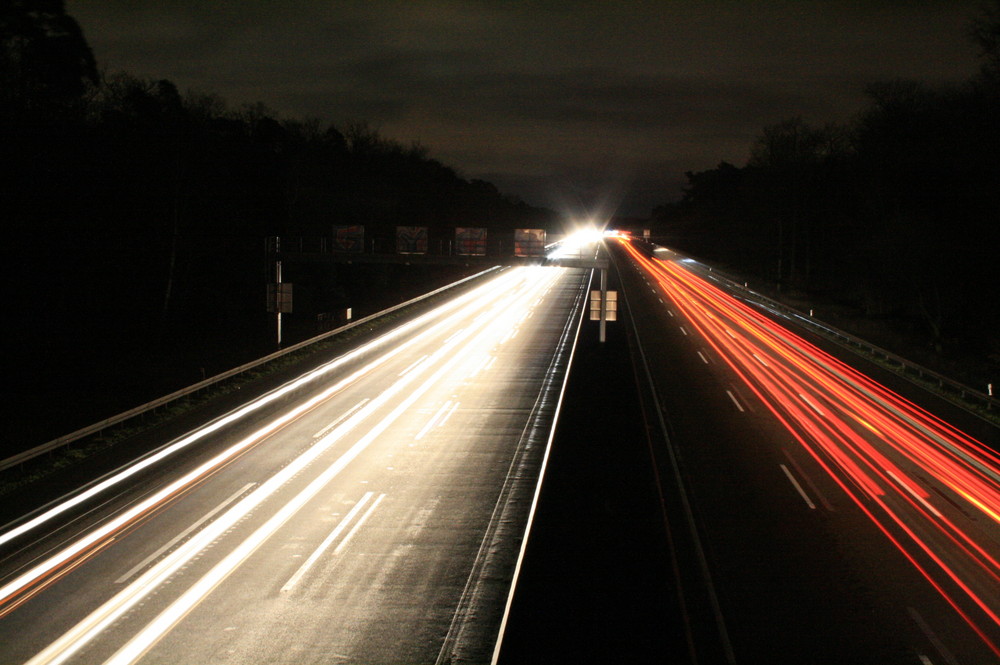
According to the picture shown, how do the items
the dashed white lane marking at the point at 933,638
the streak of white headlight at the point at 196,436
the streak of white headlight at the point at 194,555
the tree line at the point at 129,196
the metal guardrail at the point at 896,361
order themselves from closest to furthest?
the streak of white headlight at the point at 194,555 → the dashed white lane marking at the point at 933,638 → the streak of white headlight at the point at 196,436 → the metal guardrail at the point at 896,361 → the tree line at the point at 129,196

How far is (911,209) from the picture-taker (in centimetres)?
4928

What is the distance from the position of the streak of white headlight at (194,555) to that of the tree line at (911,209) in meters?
27.2

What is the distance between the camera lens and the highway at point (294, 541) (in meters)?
10.5

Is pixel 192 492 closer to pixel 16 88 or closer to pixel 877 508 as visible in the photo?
pixel 877 508

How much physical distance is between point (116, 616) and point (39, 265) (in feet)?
132

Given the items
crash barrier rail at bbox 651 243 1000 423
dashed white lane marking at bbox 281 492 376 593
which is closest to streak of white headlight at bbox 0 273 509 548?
dashed white lane marking at bbox 281 492 376 593

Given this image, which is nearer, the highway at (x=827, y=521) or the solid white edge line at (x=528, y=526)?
the solid white edge line at (x=528, y=526)

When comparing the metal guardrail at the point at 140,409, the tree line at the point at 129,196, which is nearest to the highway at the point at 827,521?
the metal guardrail at the point at 140,409

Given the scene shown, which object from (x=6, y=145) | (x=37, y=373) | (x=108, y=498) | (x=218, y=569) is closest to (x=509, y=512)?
(x=218, y=569)

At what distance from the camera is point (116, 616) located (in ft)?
35.9

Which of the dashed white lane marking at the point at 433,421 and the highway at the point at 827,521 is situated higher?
the dashed white lane marking at the point at 433,421

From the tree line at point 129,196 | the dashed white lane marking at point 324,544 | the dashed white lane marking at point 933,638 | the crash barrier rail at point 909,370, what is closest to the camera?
the dashed white lane marking at point 933,638

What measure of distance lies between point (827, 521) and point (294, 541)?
9.91 metres

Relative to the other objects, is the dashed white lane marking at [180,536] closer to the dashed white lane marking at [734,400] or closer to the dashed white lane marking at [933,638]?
the dashed white lane marking at [933,638]
